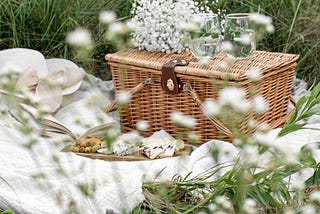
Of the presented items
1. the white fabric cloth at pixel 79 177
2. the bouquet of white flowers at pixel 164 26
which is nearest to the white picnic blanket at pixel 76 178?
Answer: the white fabric cloth at pixel 79 177

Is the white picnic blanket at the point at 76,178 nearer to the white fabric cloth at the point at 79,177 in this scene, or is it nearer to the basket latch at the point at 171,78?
the white fabric cloth at the point at 79,177

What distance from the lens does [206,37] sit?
2.84 meters

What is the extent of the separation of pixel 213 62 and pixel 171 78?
0.17m

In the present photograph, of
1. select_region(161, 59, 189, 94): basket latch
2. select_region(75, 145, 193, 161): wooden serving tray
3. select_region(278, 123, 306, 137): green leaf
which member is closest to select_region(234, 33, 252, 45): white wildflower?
select_region(161, 59, 189, 94): basket latch

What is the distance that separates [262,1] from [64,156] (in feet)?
5.33

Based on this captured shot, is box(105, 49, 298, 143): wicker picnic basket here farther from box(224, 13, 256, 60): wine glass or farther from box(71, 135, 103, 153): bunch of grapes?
box(71, 135, 103, 153): bunch of grapes

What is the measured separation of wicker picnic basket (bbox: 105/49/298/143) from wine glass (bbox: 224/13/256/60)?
0.04 m

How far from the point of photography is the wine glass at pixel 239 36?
2791mm

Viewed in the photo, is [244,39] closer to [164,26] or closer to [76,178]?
[164,26]

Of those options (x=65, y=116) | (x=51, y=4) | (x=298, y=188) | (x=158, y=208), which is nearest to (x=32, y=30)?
(x=51, y=4)

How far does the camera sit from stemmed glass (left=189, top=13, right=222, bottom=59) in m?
2.81

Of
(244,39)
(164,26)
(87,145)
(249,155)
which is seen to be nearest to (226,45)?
(244,39)

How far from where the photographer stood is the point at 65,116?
3049 millimetres

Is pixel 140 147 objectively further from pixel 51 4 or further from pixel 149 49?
pixel 51 4
